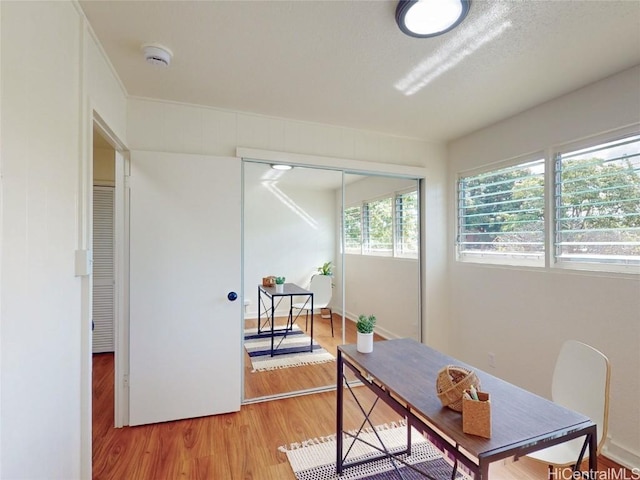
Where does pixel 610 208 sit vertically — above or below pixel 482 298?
above

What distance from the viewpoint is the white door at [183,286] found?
93.3 inches

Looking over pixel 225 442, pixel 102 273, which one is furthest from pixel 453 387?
pixel 102 273

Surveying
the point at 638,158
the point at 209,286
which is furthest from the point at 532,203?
the point at 209,286

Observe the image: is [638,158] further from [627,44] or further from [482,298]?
[482,298]

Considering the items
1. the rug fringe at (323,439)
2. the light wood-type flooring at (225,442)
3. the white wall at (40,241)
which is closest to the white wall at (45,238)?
the white wall at (40,241)

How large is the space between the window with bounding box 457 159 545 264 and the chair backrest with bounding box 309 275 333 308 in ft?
4.76

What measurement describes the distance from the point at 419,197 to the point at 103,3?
9.73ft

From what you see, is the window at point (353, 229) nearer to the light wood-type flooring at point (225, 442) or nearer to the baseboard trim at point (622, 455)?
the light wood-type flooring at point (225, 442)

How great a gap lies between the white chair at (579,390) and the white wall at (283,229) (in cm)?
200

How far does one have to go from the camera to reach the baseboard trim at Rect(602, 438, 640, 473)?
1945 millimetres

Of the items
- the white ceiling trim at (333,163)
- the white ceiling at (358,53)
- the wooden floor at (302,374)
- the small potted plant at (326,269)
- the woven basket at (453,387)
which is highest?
the white ceiling at (358,53)

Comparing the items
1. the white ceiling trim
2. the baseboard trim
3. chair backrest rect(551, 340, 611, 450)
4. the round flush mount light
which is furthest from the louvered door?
the baseboard trim

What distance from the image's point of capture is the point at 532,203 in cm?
264

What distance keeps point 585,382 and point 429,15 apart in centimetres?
197
